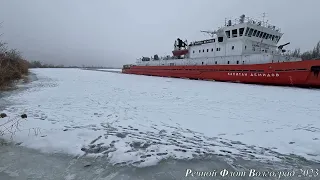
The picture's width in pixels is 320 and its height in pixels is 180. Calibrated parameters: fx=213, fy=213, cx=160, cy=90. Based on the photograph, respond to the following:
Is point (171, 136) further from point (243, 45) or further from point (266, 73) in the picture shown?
point (243, 45)

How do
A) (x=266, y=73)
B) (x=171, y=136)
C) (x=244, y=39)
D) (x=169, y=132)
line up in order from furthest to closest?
(x=244, y=39), (x=266, y=73), (x=169, y=132), (x=171, y=136)

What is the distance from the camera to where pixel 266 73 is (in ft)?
52.5

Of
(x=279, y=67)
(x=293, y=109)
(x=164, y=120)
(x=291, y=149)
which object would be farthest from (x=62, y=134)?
(x=279, y=67)

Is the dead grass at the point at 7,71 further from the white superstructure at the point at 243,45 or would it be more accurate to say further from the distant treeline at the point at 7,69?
the white superstructure at the point at 243,45

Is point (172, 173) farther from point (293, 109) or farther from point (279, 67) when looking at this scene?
point (279, 67)

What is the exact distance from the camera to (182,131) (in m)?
4.59

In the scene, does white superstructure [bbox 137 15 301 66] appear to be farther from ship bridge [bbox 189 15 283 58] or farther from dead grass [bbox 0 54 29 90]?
dead grass [bbox 0 54 29 90]

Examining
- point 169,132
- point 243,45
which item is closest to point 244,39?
point 243,45

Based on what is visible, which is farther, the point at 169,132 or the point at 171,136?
the point at 169,132

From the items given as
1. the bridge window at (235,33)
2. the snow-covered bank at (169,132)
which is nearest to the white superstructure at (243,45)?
the bridge window at (235,33)

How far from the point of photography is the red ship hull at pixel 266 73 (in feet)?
45.3

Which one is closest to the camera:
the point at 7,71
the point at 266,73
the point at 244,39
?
the point at 7,71

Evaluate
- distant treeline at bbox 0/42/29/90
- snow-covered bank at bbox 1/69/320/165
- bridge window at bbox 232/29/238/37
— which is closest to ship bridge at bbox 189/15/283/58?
bridge window at bbox 232/29/238/37

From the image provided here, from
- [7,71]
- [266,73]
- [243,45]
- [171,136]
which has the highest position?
[243,45]
